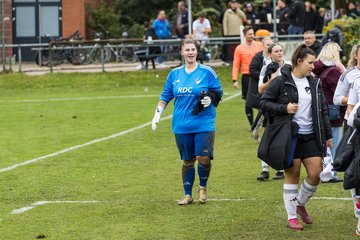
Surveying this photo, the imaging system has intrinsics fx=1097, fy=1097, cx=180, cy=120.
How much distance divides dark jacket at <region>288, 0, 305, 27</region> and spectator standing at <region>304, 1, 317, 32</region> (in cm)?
18

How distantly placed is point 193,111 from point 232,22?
22534 mm

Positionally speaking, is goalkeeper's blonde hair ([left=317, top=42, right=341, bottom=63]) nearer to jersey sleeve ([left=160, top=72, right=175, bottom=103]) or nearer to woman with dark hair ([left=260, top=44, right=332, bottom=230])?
jersey sleeve ([left=160, top=72, right=175, bottom=103])

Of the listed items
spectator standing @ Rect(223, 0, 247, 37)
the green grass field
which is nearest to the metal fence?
spectator standing @ Rect(223, 0, 247, 37)

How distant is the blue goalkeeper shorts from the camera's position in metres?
12.6

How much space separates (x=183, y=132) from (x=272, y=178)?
273 cm

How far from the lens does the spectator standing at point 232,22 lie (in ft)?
114

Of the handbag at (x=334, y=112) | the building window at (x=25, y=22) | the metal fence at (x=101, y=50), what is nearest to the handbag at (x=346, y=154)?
the handbag at (x=334, y=112)

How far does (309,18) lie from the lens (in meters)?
35.6

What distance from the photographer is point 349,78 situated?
11.8 meters

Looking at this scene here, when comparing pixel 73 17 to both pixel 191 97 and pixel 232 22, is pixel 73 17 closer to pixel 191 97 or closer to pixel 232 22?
pixel 232 22

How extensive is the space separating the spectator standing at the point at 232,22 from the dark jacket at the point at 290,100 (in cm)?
2361

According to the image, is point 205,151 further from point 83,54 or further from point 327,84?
point 83,54

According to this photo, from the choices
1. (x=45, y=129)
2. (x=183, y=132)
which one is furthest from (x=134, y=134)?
(x=183, y=132)

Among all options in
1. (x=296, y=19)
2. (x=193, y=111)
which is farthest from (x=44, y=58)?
(x=193, y=111)
